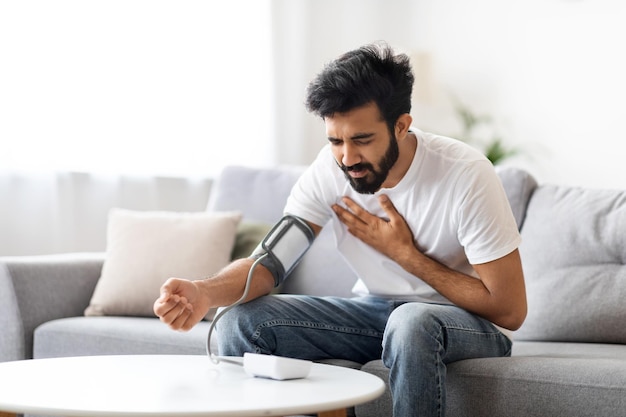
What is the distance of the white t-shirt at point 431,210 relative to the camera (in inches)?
71.9

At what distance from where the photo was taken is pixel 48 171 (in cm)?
341

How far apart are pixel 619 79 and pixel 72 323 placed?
8.41 feet

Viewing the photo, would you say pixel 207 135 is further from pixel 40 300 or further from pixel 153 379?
pixel 153 379

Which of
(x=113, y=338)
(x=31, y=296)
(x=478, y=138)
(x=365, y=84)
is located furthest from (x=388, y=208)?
(x=478, y=138)

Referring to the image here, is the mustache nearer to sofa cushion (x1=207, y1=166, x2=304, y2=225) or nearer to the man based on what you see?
the man

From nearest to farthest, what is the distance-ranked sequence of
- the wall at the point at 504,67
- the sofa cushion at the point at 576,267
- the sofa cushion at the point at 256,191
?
the sofa cushion at the point at 576,267 → the sofa cushion at the point at 256,191 → the wall at the point at 504,67

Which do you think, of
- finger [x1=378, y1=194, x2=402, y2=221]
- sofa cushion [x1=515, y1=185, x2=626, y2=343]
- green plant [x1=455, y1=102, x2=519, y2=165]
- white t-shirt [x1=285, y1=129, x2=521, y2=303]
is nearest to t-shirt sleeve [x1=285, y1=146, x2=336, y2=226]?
white t-shirt [x1=285, y1=129, x2=521, y2=303]

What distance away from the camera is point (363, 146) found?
1851 mm

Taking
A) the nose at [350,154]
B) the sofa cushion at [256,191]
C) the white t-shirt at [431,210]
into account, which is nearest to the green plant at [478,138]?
the sofa cushion at [256,191]

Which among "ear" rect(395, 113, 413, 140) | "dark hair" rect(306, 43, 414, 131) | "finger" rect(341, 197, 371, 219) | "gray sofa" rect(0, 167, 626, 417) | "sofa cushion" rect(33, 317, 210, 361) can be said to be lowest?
"sofa cushion" rect(33, 317, 210, 361)

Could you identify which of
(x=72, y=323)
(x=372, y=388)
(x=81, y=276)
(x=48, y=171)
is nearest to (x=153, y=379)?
(x=372, y=388)

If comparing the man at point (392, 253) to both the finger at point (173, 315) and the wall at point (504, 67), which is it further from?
the wall at point (504, 67)

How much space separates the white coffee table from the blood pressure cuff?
32 cm

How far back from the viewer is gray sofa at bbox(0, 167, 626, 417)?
1791 mm
